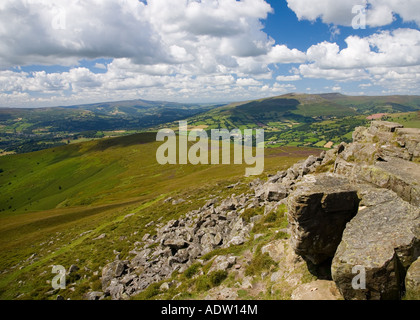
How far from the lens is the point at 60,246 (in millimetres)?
42531

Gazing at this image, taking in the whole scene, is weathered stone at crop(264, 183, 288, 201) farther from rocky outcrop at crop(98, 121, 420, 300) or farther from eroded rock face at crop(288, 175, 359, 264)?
eroded rock face at crop(288, 175, 359, 264)

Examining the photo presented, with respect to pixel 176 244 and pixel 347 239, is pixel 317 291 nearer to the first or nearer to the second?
pixel 347 239

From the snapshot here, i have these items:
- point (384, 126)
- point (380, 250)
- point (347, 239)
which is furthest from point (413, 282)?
point (384, 126)

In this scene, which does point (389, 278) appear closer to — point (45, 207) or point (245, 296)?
point (245, 296)

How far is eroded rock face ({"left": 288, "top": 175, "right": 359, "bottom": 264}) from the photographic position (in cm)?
1284

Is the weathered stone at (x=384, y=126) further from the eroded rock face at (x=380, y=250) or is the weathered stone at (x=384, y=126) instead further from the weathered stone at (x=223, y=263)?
the weathered stone at (x=223, y=263)

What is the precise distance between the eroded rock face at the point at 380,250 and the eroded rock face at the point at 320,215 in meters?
0.75

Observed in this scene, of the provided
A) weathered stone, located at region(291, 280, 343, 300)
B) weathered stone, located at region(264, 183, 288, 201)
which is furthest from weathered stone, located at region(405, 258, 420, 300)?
weathered stone, located at region(264, 183, 288, 201)

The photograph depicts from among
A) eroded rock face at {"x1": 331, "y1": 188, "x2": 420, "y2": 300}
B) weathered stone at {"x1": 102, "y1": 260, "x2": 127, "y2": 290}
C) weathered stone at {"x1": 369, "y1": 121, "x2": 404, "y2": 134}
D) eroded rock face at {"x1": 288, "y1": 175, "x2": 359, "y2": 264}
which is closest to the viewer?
eroded rock face at {"x1": 331, "y1": 188, "x2": 420, "y2": 300}

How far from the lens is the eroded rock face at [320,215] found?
12844mm

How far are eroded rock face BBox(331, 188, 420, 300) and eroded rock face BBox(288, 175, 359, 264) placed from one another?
0.75 m
